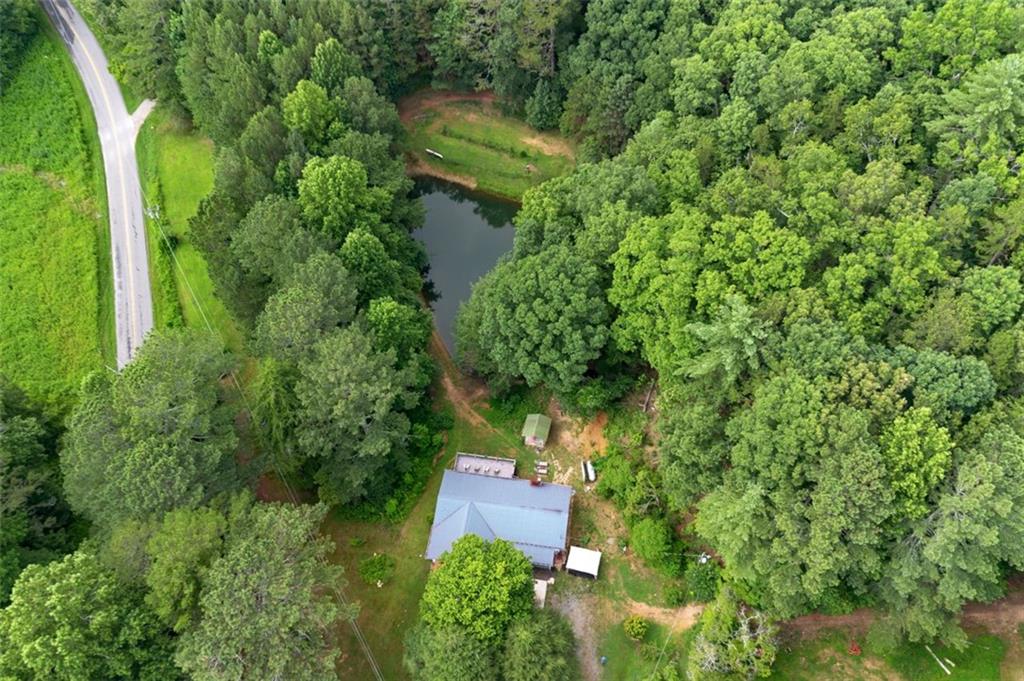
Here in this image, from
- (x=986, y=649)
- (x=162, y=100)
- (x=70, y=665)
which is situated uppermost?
(x=162, y=100)

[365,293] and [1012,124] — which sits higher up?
[1012,124]

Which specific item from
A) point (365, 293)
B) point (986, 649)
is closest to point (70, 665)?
point (365, 293)

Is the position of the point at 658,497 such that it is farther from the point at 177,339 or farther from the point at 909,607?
the point at 177,339

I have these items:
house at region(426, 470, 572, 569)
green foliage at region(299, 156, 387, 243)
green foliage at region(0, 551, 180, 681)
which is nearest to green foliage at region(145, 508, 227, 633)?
green foliage at region(0, 551, 180, 681)

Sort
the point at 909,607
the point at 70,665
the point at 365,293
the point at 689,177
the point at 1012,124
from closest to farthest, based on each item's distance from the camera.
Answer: the point at 70,665 → the point at 909,607 → the point at 1012,124 → the point at 689,177 → the point at 365,293

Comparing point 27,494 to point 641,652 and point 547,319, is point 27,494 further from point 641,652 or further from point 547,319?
point 641,652

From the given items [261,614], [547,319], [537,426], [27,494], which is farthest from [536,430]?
[27,494]

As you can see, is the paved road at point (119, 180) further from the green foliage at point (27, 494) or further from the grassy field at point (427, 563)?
the grassy field at point (427, 563)

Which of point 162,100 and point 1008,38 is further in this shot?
point 162,100
